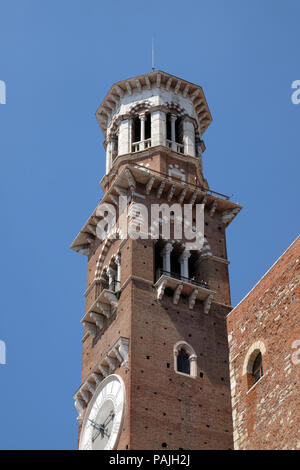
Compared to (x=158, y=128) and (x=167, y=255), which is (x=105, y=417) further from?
(x=158, y=128)

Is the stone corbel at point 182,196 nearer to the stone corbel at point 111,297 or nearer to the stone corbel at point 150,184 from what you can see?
the stone corbel at point 150,184

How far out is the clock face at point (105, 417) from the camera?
101ft

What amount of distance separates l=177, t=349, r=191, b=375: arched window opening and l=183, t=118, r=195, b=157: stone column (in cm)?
1130

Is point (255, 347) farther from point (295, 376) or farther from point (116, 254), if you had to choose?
point (116, 254)

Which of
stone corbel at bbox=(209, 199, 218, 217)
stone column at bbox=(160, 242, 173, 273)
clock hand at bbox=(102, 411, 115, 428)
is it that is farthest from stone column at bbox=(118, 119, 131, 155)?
clock hand at bbox=(102, 411, 115, 428)

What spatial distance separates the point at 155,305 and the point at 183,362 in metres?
2.38

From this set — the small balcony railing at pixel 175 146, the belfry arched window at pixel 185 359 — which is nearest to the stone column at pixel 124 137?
the small balcony railing at pixel 175 146

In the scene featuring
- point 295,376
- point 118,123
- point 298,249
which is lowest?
point 295,376

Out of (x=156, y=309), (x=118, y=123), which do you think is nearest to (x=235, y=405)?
(x=156, y=309)

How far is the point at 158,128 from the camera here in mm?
41125

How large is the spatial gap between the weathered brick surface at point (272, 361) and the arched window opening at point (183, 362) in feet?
7.84

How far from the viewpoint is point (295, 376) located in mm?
25750

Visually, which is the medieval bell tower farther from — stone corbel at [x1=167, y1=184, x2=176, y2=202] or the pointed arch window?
the pointed arch window
